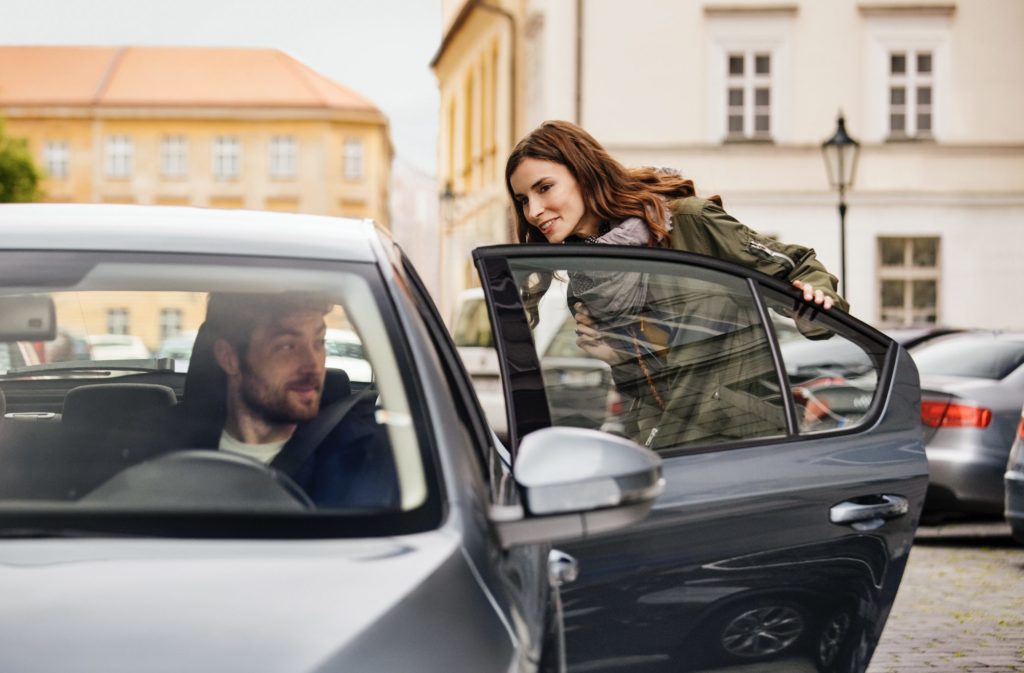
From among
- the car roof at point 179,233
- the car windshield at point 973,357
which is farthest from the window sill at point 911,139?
the car roof at point 179,233

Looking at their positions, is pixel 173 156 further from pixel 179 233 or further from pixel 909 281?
pixel 179 233

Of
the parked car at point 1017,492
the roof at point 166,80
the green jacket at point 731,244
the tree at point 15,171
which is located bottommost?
the parked car at point 1017,492

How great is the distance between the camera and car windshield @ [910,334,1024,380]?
36.6 ft

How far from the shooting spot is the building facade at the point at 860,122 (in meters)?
30.2

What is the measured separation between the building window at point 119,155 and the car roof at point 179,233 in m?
73.5

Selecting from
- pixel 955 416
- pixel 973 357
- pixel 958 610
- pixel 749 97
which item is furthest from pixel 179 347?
pixel 749 97

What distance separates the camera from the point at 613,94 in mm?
30922

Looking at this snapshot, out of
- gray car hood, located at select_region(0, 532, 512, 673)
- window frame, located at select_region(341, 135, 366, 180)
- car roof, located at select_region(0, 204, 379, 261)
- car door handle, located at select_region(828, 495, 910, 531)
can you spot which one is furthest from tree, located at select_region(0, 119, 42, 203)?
gray car hood, located at select_region(0, 532, 512, 673)

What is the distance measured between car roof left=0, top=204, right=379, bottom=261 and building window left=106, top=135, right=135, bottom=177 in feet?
241

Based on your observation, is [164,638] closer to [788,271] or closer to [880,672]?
[788,271]

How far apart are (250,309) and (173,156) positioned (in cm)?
7451

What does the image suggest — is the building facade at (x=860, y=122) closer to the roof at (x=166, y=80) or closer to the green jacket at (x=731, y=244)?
the green jacket at (x=731, y=244)

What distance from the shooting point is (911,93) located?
3038 centimetres

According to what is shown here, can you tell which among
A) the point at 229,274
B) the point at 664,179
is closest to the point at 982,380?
the point at 664,179
